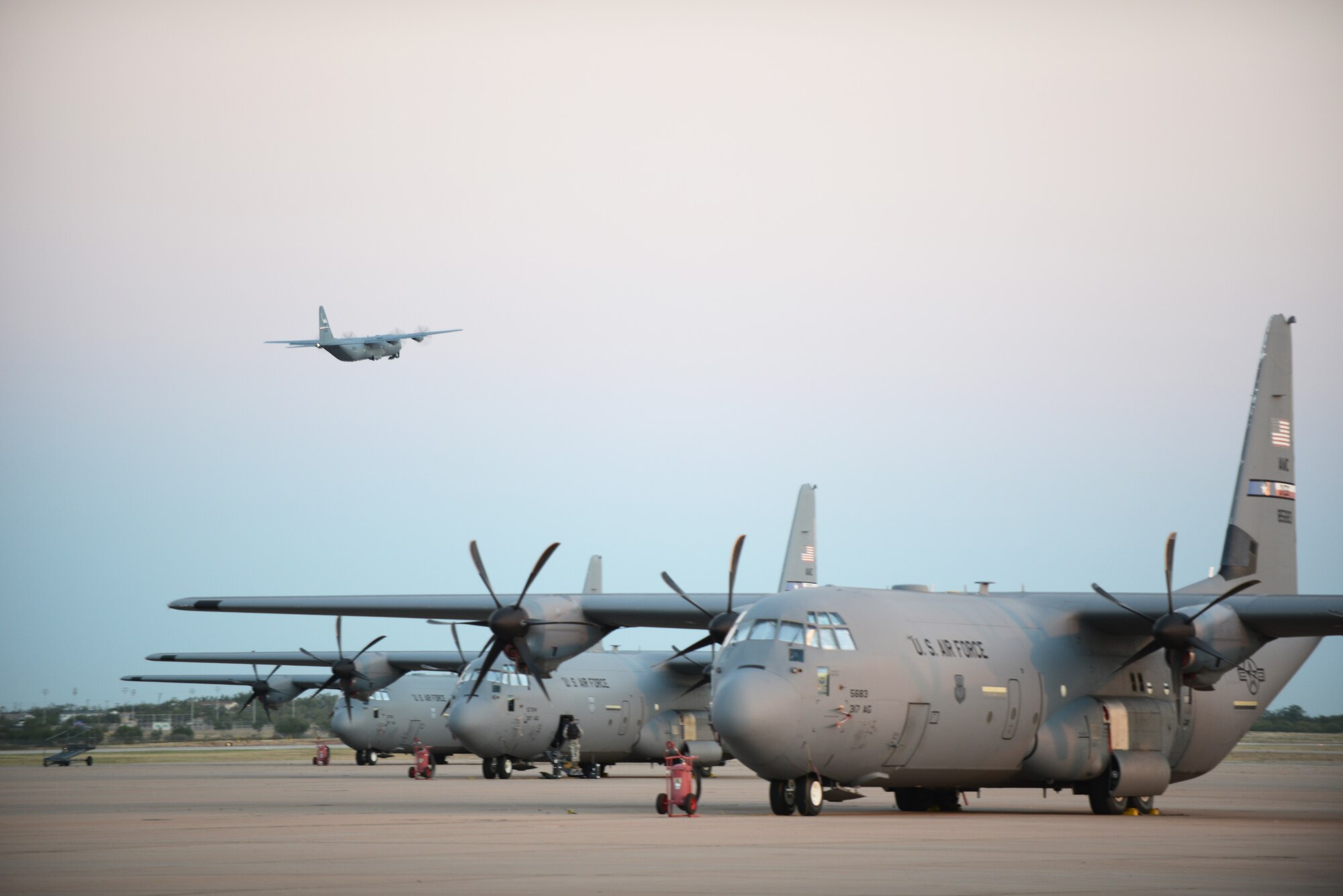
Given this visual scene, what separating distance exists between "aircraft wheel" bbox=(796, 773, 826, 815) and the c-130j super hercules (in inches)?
1.1

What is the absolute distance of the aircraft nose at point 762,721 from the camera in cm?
2067

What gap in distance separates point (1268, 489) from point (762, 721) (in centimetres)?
1311

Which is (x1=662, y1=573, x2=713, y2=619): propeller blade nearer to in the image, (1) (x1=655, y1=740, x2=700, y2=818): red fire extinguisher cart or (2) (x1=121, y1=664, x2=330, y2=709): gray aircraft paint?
(1) (x1=655, y1=740, x2=700, y2=818): red fire extinguisher cart

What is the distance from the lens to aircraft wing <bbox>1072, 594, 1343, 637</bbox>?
2333 cm

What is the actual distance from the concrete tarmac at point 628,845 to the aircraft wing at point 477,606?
3.39 meters

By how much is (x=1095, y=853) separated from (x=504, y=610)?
13592mm

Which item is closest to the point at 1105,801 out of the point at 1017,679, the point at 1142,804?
the point at 1142,804

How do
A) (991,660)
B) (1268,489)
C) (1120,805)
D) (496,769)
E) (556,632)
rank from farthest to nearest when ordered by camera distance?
(496,769) → (1268,489) → (556,632) → (1120,805) → (991,660)

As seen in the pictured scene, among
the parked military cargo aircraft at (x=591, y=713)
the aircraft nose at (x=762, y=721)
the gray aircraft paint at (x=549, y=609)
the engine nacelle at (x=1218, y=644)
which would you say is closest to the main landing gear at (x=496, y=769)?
the parked military cargo aircraft at (x=591, y=713)

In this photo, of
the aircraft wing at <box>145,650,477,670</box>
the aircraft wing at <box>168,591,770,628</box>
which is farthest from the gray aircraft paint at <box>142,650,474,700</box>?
the aircraft wing at <box>168,591,770,628</box>

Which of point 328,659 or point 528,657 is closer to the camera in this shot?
point 528,657

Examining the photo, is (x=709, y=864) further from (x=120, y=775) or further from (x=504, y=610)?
(x=120, y=775)

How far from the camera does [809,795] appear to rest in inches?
857

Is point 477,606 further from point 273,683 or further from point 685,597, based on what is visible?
point 273,683
